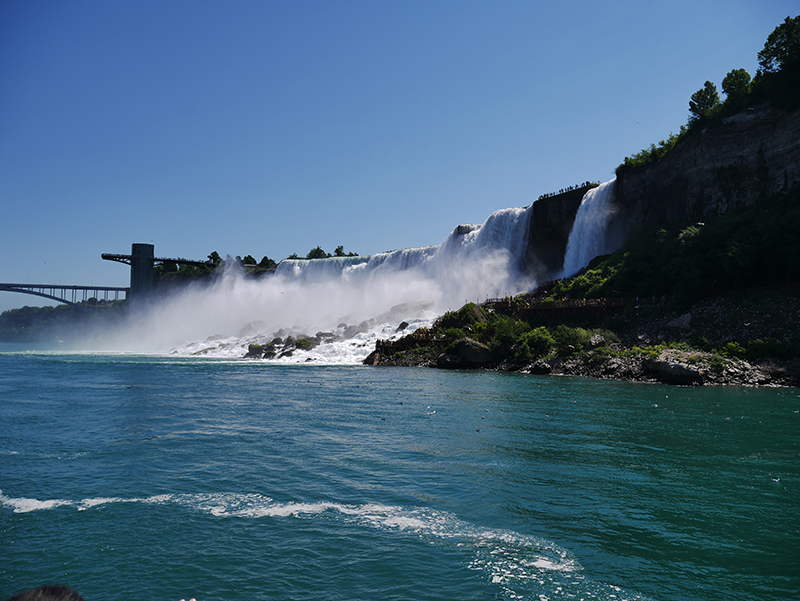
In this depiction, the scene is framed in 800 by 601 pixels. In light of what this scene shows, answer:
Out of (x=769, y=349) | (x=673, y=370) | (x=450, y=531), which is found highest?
(x=769, y=349)

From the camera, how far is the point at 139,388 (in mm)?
25453

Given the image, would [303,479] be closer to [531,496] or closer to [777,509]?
[531,496]

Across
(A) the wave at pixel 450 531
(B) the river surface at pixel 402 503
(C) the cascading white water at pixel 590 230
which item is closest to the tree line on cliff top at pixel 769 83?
(C) the cascading white water at pixel 590 230

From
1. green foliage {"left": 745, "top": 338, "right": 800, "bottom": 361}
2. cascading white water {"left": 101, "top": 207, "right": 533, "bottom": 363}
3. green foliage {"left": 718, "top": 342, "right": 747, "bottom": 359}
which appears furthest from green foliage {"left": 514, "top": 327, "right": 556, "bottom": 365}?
cascading white water {"left": 101, "top": 207, "right": 533, "bottom": 363}

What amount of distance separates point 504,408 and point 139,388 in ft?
57.1

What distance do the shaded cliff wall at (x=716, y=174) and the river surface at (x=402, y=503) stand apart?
25.2 m

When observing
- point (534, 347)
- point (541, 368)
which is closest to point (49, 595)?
point (541, 368)

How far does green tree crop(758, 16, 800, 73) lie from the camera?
3916 centimetres

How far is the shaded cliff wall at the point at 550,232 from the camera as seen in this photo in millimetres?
55500

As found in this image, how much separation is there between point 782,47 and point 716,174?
1047 centimetres

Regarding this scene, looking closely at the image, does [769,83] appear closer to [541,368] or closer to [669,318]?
[669,318]

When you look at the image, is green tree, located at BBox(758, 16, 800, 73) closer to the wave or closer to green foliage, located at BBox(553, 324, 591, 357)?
green foliage, located at BBox(553, 324, 591, 357)

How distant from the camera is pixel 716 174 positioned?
41438 mm

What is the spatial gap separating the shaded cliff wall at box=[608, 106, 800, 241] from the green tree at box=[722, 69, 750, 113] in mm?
1770
